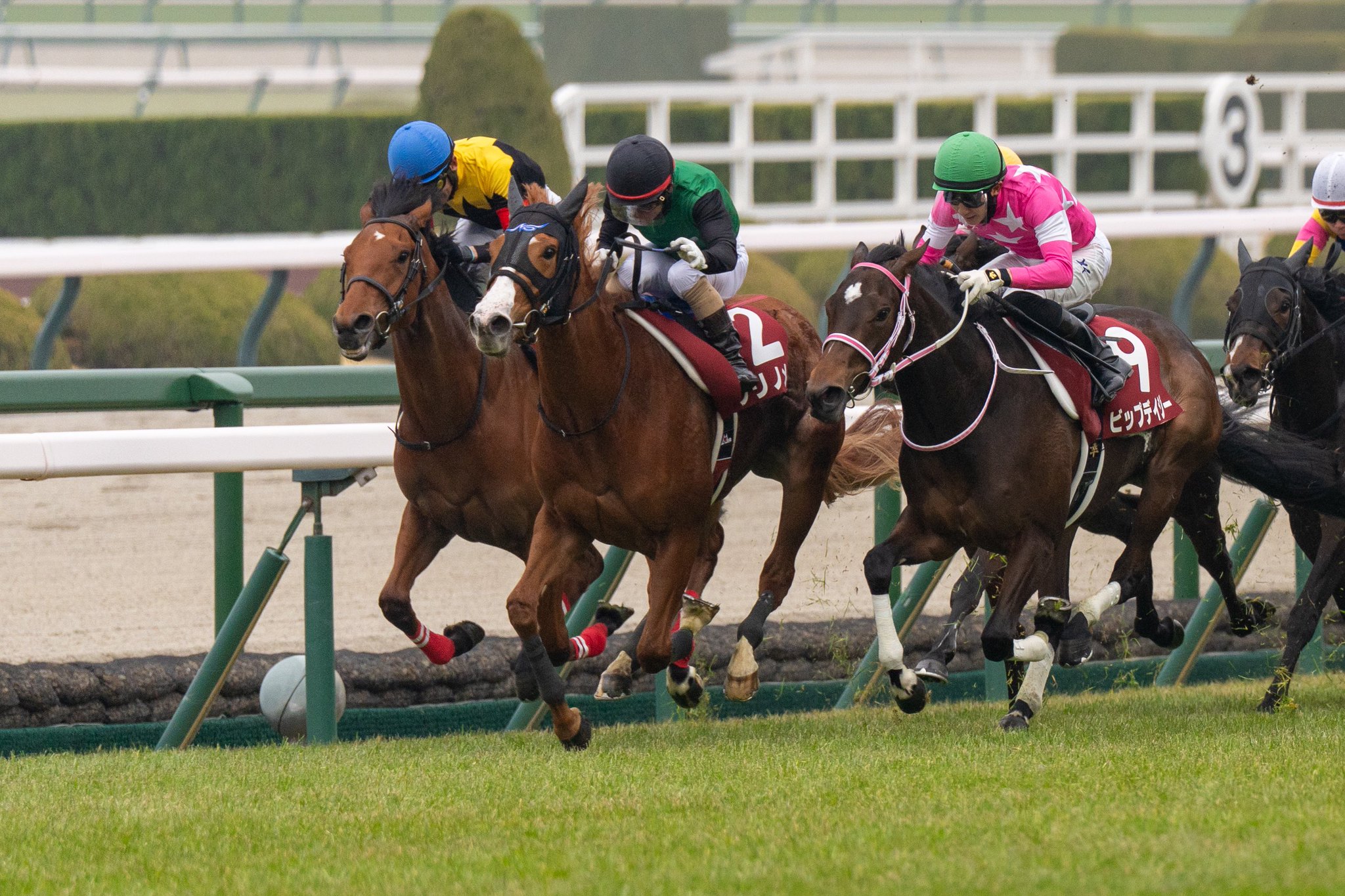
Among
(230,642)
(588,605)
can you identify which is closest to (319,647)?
(230,642)

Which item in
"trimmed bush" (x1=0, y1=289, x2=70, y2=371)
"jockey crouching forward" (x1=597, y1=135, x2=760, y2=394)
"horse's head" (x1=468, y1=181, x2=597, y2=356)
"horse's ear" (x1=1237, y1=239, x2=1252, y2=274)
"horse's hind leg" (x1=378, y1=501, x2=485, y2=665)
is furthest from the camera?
"trimmed bush" (x1=0, y1=289, x2=70, y2=371)

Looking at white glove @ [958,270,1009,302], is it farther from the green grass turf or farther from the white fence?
the white fence

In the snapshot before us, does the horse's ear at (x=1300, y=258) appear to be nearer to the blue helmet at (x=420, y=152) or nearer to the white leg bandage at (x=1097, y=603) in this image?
the white leg bandage at (x=1097, y=603)

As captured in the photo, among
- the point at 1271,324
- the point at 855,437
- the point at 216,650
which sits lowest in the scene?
the point at 216,650

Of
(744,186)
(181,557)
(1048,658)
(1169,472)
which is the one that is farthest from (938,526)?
(744,186)

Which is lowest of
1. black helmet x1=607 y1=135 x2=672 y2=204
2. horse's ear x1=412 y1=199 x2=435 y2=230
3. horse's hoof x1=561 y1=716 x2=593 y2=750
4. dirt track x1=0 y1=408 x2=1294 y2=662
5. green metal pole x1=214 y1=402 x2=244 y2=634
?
dirt track x1=0 y1=408 x2=1294 y2=662

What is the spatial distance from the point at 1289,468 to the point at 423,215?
2.57m

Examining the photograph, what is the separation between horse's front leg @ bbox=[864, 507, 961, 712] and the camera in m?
5.07

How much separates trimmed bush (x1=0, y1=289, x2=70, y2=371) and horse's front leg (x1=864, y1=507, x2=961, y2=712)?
406 centimetres

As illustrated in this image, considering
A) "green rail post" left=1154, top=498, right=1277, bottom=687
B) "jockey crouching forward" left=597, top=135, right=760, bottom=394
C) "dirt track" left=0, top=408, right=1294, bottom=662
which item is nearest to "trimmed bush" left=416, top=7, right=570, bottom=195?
"dirt track" left=0, top=408, right=1294, bottom=662

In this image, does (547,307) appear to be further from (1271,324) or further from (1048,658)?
(1271,324)

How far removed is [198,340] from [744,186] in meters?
5.88

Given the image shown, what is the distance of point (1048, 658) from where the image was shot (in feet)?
17.0

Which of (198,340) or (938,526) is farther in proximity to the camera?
(198,340)
